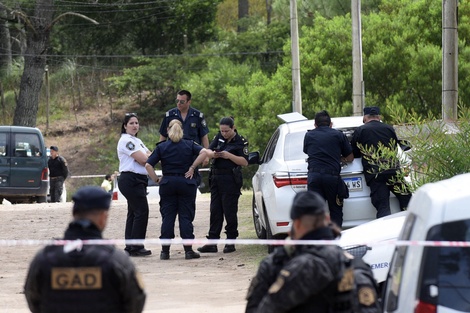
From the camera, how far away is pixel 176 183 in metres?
13.3

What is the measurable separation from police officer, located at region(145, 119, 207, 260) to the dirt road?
55cm

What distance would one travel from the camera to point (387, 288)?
627 centimetres

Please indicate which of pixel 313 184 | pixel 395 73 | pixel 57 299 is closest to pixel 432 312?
pixel 57 299

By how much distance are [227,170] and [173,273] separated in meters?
1.96

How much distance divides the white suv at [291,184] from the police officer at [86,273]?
7.19 m

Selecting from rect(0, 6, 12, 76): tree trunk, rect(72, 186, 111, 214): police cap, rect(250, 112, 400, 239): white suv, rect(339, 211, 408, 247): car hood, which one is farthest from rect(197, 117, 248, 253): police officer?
rect(0, 6, 12, 76): tree trunk

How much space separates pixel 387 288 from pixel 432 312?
1.00m

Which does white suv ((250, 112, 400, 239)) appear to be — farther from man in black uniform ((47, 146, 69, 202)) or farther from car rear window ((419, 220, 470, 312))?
man in black uniform ((47, 146, 69, 202))

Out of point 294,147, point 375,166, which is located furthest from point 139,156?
point 375,166

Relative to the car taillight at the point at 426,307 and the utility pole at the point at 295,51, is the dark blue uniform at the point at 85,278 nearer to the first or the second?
the car taillight at the point at 426,307

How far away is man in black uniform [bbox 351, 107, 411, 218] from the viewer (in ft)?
41.2

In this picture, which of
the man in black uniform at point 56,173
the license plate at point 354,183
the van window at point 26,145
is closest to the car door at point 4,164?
the van window at point 26,145

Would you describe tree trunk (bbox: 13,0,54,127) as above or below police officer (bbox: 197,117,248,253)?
above

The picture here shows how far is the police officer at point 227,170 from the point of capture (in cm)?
1374
